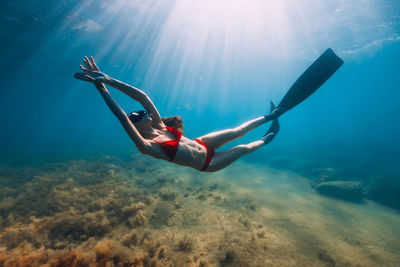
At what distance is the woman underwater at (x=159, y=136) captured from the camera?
7.57 feet

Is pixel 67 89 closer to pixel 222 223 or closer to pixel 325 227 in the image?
pixel 222 223

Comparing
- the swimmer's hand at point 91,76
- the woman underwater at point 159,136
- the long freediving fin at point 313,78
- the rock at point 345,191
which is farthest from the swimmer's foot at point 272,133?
the rock at point 345,191

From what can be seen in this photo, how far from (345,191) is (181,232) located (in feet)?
41.2

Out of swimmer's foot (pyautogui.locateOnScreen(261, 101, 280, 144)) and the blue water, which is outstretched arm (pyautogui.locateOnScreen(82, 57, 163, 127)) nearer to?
swimmer's foot (pyautogui.locateOnScreen(261, 101, 280, 144))

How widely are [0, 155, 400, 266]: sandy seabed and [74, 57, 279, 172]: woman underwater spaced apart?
9.46 feet

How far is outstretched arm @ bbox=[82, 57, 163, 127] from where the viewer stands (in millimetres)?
2465

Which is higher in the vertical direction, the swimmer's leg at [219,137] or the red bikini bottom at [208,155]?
the swimmer's leg at [219,137]

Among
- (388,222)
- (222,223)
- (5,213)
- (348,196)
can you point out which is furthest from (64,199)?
(348,196)

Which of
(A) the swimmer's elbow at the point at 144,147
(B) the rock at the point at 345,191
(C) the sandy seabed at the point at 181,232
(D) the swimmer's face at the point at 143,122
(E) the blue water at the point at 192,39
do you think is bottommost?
(C) the sandy seabed at the point at 181,232

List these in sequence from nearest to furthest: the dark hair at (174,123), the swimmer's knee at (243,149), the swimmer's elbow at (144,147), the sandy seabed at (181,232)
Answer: the swimmer's elbow at (144,147) < the swimmer's knee at (243,149) < the dark hair at (174,123) < the sandy seabed at (181,232)

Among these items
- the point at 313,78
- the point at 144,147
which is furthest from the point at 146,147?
the point at 313,78

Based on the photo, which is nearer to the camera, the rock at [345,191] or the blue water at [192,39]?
the rock at [345,191]

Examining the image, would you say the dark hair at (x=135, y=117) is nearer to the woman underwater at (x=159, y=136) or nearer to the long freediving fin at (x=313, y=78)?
the woman underwater at (x=159, y=136)

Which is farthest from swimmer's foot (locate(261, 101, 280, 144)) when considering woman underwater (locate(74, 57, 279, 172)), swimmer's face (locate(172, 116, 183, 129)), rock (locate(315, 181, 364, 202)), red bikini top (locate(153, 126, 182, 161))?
rock (locate(315, 181, 364, 202))
